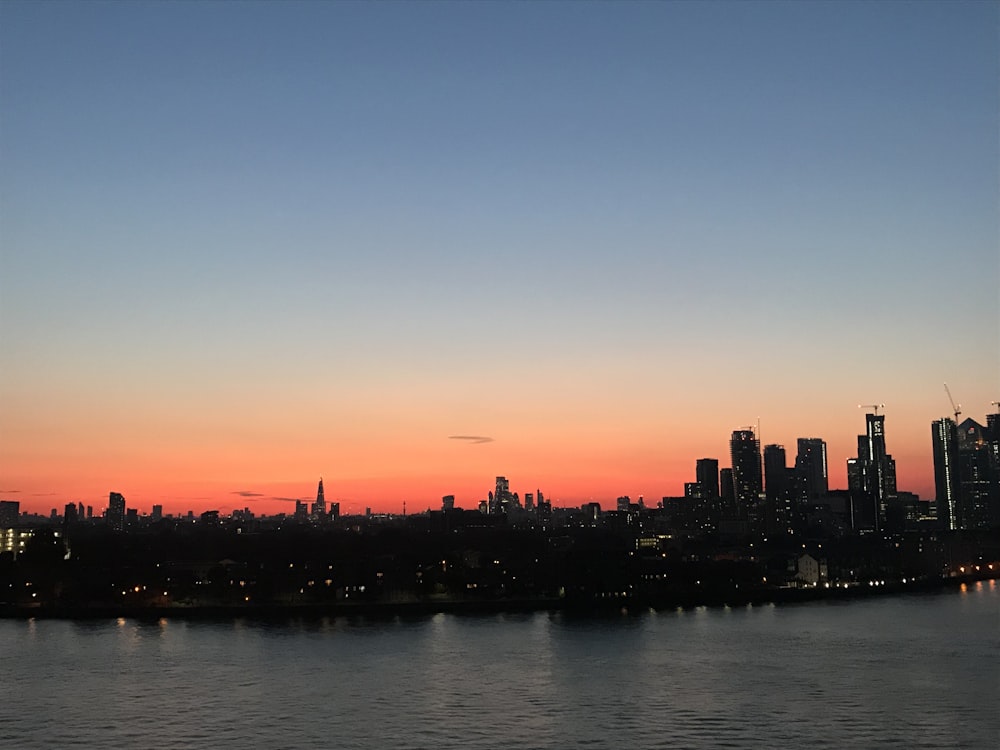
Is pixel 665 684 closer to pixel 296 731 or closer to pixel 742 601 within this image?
pixel 296 731

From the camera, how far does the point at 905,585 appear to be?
187 ft

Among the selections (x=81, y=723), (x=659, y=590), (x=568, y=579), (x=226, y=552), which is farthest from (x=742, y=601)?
(x=81, y=723)

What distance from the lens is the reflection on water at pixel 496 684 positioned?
730 inches

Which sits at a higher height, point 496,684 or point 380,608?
point 380,608

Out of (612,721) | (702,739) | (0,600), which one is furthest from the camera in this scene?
(0,600)

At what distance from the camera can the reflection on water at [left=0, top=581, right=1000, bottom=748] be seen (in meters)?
18.5

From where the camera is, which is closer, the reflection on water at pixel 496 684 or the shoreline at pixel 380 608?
the reflection on water at pixel 496 684

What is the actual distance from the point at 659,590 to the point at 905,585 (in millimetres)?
18726

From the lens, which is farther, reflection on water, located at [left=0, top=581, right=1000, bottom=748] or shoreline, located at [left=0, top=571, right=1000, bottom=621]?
shoreline, located at [left=0, top=571, right=1000, bottom=621]

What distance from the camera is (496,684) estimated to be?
23453mm

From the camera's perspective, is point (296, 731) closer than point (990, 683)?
Yes

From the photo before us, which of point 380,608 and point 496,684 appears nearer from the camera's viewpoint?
point 496,684

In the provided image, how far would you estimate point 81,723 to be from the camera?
19672mm

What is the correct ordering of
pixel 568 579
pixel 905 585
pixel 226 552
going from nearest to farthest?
pixel 568 579
pixel 226 552
pixel 905 585
